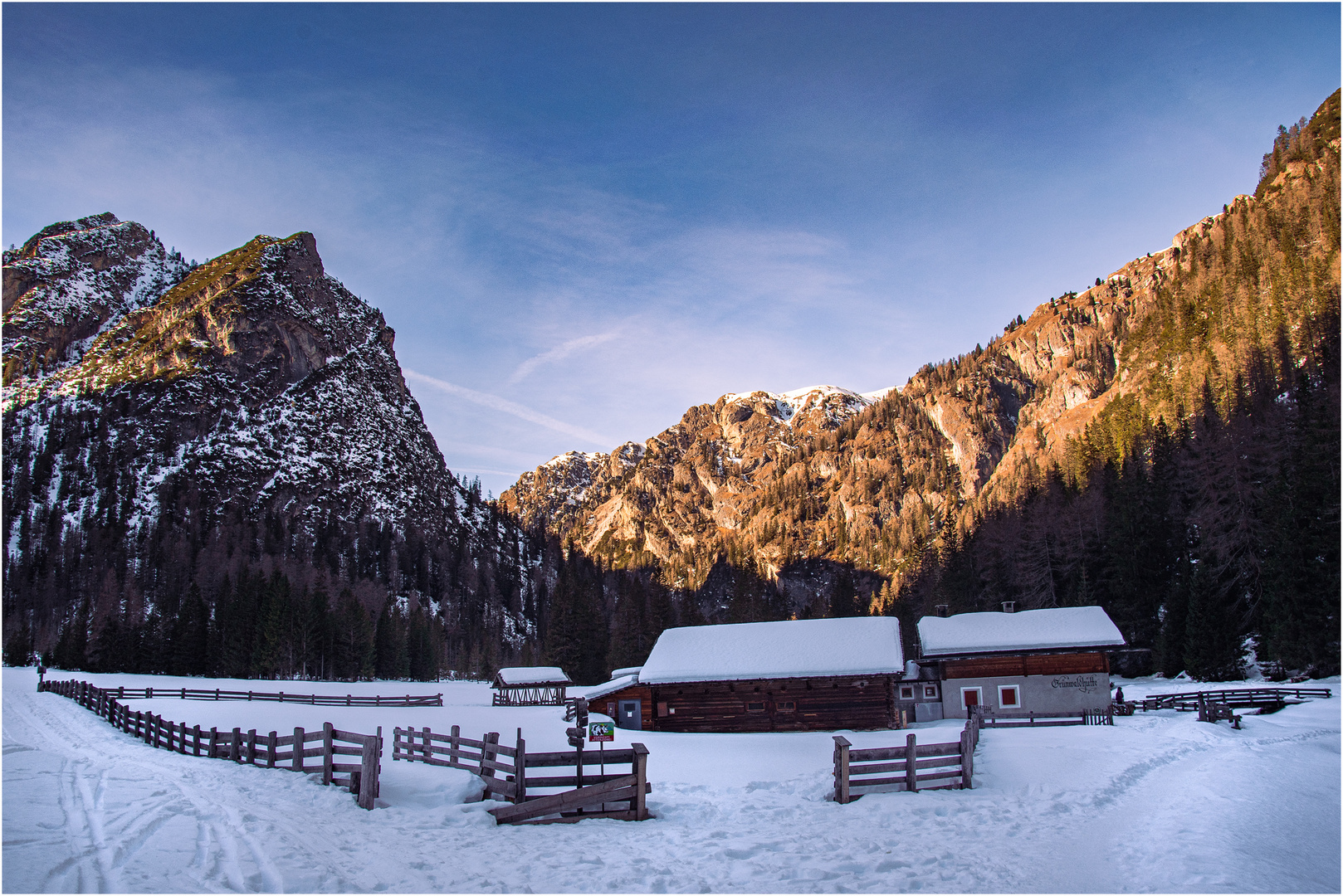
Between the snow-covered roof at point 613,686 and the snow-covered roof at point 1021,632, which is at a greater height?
the snow-covered roof at point 1021,632

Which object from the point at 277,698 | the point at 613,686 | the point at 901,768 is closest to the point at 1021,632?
the point at 613,686

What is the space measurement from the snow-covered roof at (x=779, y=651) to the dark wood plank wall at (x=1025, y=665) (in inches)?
168

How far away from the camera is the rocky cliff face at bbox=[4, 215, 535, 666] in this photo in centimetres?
14100

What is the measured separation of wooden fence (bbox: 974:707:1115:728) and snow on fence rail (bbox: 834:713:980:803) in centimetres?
1524

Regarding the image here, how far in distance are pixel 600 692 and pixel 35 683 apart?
51333 millimetres

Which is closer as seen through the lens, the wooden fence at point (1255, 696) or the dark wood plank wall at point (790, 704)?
the wooden fence at point (1255, 696)

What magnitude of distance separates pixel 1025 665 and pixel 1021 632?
1.70 metres

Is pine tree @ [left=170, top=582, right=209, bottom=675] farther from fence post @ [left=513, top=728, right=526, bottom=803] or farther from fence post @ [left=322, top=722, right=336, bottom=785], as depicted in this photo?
fence post @ [left=513, top=728, right=526, bottom=803]

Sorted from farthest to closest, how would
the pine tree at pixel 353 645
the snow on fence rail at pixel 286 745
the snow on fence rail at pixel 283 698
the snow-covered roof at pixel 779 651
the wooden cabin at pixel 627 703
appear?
the pine tree at pixel 353 645, the snow on fence rail at pixel 283 698, the wooden cabin at pixel 627 703, the snow-covered roof at pixel 779 651, the snow on fence rail at pixel 286 745

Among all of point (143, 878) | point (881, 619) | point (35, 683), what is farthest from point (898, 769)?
point (35, 683)

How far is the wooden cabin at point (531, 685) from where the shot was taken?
188 ft

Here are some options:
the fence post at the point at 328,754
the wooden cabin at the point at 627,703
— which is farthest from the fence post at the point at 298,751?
the wooden cabin at the point at 627,703

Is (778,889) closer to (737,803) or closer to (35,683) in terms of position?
(737,803)

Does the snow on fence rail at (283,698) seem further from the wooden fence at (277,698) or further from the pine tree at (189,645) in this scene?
the pine tree at (189,645)
